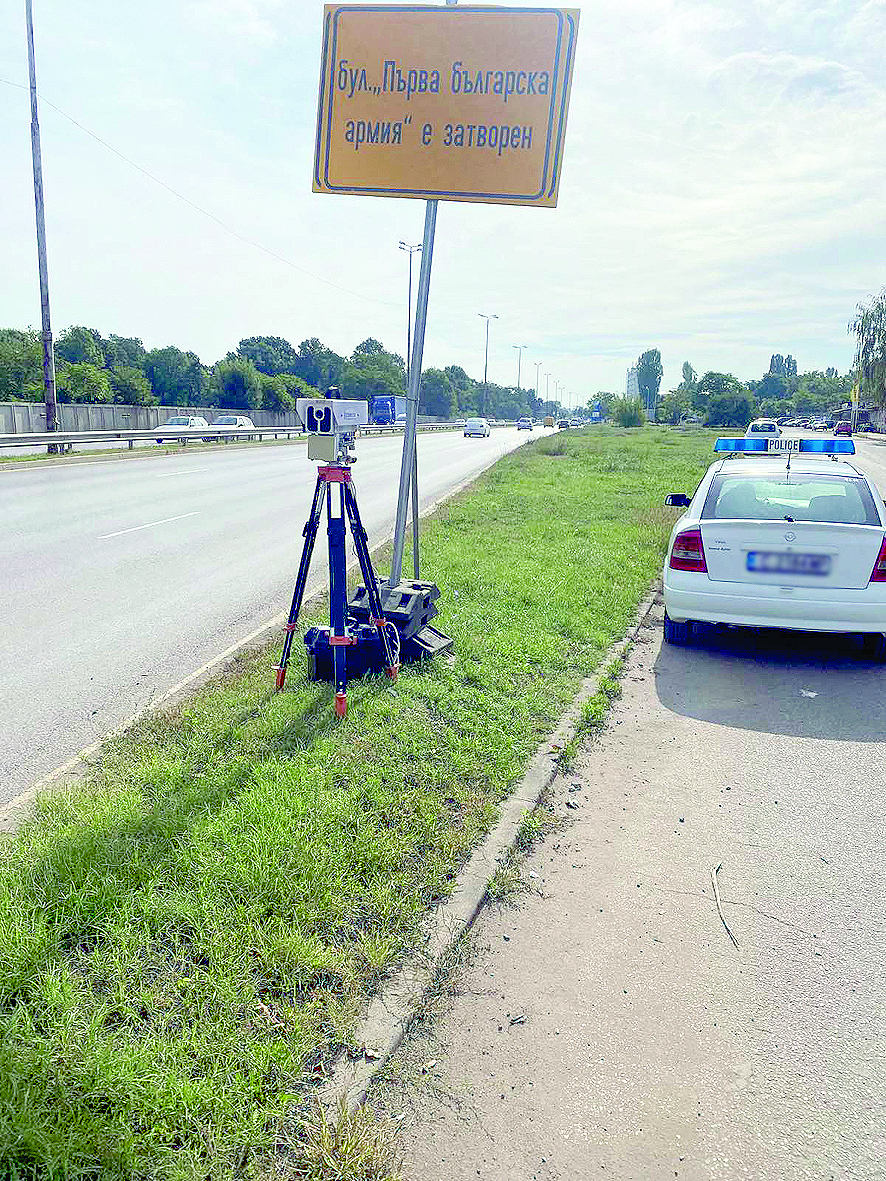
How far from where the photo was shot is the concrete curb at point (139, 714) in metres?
3.99

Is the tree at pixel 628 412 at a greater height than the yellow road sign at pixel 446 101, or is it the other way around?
the yellow road sign at pixel 446 101

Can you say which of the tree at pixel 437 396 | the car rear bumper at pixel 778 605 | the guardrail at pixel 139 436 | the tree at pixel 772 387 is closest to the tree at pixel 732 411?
the tree at pixel 437 396

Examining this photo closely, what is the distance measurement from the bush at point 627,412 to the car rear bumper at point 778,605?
261 ft

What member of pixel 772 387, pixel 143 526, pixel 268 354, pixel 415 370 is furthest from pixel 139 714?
pixel 772 387

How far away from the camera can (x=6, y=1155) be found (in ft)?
6.80

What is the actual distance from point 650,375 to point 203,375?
337 ft

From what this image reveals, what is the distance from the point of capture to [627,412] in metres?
83.1

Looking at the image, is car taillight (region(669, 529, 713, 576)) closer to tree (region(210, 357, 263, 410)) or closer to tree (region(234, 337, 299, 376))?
tree (region(210, 357, 263, 410))

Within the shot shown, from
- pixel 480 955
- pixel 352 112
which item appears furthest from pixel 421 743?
pixel 352 112

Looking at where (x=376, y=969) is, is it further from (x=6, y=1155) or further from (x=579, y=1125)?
(x=6, y=1155)

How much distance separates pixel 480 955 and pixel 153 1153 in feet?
4.25

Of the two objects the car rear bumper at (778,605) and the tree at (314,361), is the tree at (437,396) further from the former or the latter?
the car rear bumper at (778,605)

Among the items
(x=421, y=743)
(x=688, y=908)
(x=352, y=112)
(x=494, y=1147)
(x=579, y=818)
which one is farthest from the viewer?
(x=352, y=112)

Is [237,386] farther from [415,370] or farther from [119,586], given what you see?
[415,370]
